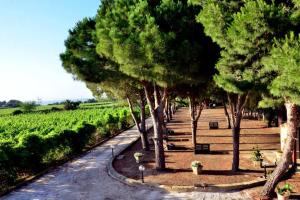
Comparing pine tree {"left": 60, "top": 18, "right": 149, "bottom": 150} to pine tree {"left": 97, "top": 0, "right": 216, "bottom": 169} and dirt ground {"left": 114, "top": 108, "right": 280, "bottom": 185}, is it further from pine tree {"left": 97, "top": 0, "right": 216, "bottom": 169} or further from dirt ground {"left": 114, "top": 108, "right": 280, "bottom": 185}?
dirt ground {"left": 114, "top": 108, "right": 280, "bottom": 185}

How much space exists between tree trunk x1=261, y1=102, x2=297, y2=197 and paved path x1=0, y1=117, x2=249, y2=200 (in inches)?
36.0

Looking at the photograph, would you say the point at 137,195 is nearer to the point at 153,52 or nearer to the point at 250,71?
the point at 153,52

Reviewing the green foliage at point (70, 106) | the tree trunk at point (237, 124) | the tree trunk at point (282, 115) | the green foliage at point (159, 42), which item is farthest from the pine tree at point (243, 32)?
the green foliage at point (70, 106)

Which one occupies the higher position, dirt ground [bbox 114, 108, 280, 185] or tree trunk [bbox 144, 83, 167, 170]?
tree trunk [bbox 144, 83, 167, 170]

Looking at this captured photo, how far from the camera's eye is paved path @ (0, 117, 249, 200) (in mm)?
13586

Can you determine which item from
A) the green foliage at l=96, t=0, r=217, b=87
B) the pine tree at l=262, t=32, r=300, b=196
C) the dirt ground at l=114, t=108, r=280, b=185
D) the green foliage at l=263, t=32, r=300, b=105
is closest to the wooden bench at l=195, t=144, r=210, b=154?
the dirt ground at l=114, t=108, r=280, b=185

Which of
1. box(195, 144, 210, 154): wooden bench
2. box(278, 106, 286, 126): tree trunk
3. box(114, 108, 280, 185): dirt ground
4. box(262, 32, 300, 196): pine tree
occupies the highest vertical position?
box(262, 32, 300, 196): pine tree

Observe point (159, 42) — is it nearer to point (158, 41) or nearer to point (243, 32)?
point (158, 41)

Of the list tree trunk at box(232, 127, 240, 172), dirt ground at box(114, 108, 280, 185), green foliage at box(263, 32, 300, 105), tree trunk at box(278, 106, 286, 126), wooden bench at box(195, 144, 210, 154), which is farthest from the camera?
tree trunk at box(278, 106, 286, 126)

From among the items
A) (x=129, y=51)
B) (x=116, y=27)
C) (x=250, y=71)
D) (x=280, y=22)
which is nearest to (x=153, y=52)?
(x=129, y=51)

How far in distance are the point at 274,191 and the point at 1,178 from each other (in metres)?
11.3

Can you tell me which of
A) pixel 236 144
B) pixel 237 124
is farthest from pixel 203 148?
pixel 237 124

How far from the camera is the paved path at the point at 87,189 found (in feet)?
44.6

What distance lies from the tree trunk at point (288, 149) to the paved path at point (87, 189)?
92 cm
